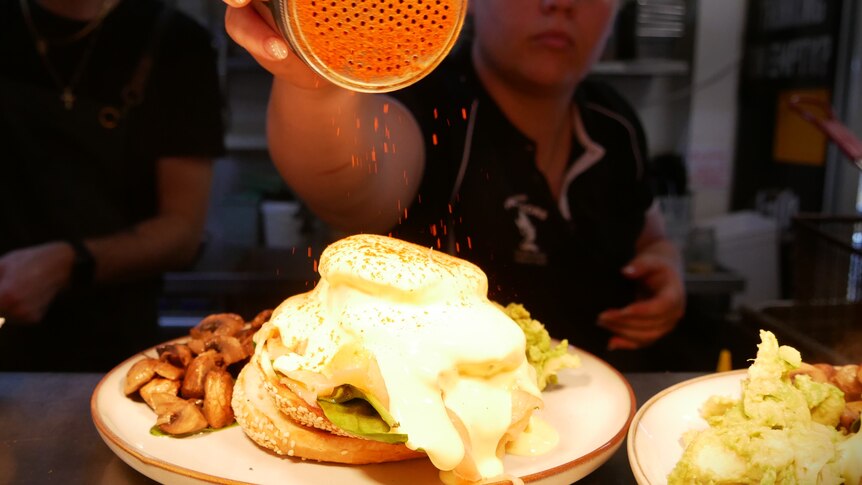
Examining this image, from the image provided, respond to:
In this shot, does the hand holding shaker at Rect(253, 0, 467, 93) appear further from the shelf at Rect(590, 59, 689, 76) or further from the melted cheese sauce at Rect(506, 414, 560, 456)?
the shelf at Rect(590, 59, 689, 76)

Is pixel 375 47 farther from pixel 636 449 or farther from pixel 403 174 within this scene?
pixel 403 174

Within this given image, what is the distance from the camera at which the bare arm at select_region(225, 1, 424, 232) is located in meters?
1.38

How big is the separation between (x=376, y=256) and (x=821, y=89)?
11.5 feet

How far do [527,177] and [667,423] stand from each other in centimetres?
127

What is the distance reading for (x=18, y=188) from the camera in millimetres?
2426

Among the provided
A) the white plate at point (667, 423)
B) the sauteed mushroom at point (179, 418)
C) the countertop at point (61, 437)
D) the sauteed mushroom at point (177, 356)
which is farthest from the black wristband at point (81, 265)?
the white plate at point (667, 423)

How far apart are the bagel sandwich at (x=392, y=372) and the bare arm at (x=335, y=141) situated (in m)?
0.39

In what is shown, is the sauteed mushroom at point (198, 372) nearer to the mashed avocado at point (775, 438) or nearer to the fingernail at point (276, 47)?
the fingernail at point (276, 47)

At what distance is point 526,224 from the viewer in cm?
234

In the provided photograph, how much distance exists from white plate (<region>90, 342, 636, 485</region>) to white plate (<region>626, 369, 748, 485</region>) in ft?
0.17

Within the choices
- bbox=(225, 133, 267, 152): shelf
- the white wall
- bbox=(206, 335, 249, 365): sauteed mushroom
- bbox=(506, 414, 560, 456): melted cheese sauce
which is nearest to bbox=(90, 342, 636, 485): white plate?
bbox=(506, 414, 560, 456): melted cheese sauce

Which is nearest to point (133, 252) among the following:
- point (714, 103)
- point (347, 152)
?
point (347, 152)

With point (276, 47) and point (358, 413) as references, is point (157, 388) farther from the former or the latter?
point (276, 47)

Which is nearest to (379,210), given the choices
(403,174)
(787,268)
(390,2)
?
(403,174)
